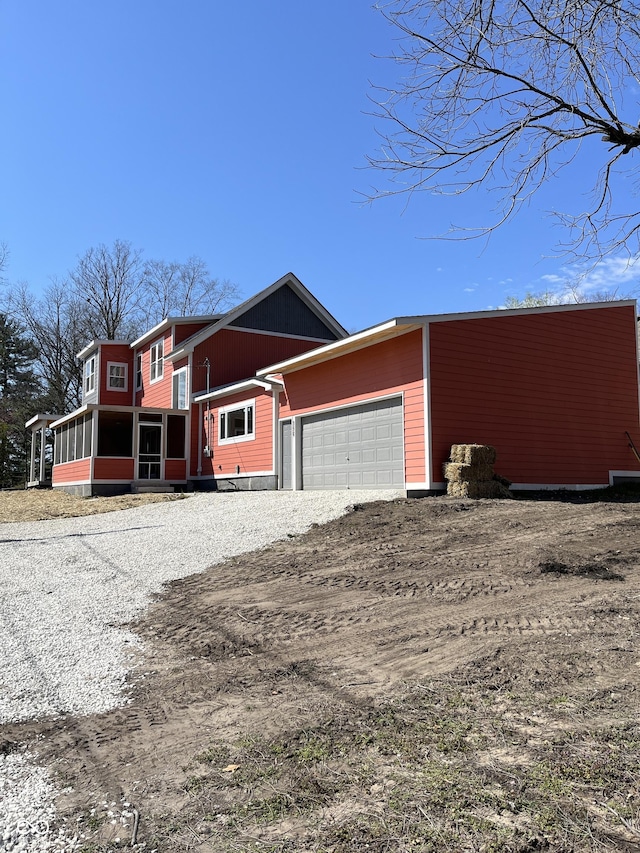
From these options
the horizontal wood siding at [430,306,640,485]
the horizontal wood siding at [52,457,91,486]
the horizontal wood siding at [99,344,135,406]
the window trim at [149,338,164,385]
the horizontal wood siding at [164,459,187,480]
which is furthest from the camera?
the horizontal wood siding at [99,344,135,406]

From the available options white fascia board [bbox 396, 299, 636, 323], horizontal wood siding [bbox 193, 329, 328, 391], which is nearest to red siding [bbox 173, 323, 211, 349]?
horizontal wood siding [bbox 193, 329, 328, 391]

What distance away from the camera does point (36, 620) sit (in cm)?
583

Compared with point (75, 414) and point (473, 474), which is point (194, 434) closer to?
point (75, 414)

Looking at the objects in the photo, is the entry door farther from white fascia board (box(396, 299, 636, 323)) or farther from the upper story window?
white fascia board (box(396, 299, 636, 323))

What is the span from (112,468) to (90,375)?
30.5 ft

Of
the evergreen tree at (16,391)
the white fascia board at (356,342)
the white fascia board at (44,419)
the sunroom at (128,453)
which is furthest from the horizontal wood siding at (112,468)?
the evergreen tree at (16,391)

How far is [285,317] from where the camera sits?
2358cm

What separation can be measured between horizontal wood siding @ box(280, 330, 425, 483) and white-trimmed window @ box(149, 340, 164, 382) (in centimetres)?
926

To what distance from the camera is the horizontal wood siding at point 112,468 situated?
20297mm

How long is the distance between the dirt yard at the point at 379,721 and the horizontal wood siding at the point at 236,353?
51.8 feet

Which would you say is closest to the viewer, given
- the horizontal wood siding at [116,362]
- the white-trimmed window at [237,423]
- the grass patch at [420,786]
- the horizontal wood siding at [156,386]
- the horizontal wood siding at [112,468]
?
the grass patch at [420,786]

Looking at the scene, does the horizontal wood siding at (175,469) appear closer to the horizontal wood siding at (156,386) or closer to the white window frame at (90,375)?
the horizontal wood siding at (156,386)

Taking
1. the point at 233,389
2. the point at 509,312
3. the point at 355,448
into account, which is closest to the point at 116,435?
the point at 233,389

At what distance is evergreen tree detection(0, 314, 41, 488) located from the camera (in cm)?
3653
